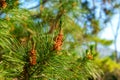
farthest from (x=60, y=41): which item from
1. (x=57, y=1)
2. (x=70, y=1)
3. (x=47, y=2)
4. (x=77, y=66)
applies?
(x=47, y=2)

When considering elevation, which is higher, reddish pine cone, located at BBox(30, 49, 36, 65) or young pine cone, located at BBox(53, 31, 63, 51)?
young pine cone, located at BBox(53, 31, 63, 51)

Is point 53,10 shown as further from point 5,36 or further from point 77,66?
point 5,36

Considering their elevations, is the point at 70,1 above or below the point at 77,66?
above

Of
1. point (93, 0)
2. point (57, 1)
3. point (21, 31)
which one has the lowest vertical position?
point (93, 0)

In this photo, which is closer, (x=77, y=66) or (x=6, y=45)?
(x=6, y=45)

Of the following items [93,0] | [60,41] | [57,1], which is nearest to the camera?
[60,41]

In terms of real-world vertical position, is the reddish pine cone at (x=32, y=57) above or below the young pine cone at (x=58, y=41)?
below

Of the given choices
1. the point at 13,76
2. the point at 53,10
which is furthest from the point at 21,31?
the point at 13,76

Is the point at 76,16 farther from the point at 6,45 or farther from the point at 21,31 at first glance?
the point at 6,45

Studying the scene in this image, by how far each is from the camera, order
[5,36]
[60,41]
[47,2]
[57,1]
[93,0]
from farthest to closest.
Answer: [93,0], [47,2], [57,1], [5,36], [60,41]
